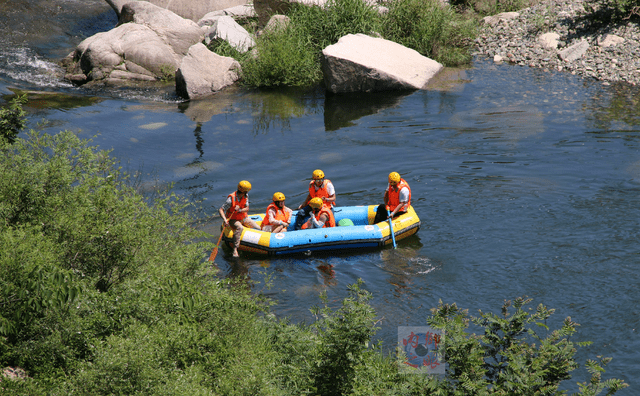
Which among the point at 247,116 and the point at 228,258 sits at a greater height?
the point at 247,116

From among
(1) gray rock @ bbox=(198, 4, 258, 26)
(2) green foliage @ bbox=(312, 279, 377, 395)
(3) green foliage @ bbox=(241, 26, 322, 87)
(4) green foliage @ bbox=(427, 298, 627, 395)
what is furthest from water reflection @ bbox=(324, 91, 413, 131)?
(4) green foliage @ bbox=(427, 298, 627, 395)

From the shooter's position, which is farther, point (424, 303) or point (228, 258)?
point (228, 258)

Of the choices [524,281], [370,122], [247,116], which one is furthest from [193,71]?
[524,281]

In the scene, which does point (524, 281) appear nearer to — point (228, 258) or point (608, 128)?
point (228, 258)

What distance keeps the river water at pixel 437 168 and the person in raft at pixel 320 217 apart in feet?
2.20

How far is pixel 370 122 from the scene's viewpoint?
47.0ft

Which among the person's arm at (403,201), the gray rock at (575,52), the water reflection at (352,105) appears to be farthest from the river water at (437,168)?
the gray rock at (575,52)

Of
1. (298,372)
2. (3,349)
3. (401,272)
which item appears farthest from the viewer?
(401,272)

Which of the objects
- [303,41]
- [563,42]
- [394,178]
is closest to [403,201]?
[394,178]

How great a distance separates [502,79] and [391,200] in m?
8.54

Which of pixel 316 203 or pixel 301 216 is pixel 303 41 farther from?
pixel 316 203

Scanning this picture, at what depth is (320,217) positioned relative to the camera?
9414mm

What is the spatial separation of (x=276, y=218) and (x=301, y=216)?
0.49 meters

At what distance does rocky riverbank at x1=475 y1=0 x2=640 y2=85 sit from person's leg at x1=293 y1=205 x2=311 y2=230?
35.1 ft
